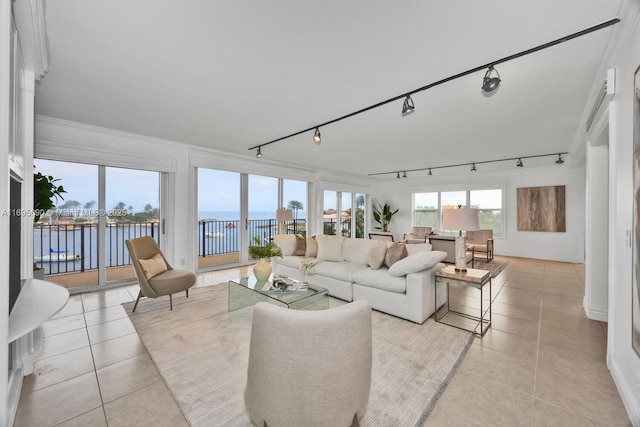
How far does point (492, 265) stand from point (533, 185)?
2.69 m

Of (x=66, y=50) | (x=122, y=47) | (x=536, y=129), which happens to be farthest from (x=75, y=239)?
(x=536, y=129)

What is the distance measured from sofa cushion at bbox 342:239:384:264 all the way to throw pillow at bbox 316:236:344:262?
8 centimetres

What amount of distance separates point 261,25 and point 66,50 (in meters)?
1.60

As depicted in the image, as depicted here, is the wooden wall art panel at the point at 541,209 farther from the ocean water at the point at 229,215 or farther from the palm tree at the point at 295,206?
the ocean water at the point at 229,215

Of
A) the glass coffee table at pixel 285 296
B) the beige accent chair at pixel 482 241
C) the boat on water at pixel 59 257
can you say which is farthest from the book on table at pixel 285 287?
the beige accent chair at pixel 482 241

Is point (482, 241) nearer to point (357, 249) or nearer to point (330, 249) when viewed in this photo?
point (357, 249)

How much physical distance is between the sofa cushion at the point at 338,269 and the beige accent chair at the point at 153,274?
1.72 metres

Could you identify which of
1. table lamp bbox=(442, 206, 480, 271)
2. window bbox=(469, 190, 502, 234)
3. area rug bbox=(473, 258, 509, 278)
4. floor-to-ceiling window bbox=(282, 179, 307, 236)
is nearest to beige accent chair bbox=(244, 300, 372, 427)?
table lamp bbox=(442, 206, 480, 271)

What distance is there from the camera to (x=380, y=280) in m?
3.15

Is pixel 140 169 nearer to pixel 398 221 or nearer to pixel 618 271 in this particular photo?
pixel 618 271

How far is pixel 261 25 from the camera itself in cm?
173

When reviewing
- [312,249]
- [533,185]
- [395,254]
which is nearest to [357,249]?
[395,254]

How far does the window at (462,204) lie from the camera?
752 centimetres

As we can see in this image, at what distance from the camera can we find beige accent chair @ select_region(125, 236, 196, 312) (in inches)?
121
